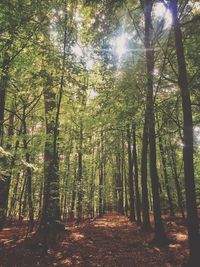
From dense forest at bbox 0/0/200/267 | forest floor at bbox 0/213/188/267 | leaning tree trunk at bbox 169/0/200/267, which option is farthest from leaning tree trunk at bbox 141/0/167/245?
leaning tree trunk at bbox 169/0/200/267

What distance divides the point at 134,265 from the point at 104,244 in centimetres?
373

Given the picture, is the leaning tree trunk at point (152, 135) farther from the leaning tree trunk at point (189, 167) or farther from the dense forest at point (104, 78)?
the leaning tree trunk at point (189, 167)

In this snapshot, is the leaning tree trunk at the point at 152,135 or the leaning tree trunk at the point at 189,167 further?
the leaning tree trunk at the point at 152,135

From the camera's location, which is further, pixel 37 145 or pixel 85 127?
pixel 85 127

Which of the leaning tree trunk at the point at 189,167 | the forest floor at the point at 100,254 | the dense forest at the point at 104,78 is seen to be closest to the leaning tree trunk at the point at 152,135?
the dense forest at the point at 104,78

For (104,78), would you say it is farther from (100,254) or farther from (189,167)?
(100,254)

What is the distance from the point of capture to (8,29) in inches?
342

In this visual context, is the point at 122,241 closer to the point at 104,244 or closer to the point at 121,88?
the point at 104,244

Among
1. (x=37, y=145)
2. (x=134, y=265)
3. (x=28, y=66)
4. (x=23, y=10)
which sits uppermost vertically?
(x=28, y=66)

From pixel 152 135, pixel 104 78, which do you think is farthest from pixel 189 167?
pixel 104 78

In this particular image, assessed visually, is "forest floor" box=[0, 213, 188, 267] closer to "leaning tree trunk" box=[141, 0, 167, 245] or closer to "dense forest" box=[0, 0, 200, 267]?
"dense forest" box=[0, 0, 200, 267]

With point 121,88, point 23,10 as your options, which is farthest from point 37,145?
point 23,10

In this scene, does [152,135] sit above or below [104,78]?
below

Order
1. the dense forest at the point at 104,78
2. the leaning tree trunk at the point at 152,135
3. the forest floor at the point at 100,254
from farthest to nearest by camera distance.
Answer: the leaning tree trunk at the point at 152,135 → the forest floor at the point at 100,254 → the dense forest at the point at 104,78
